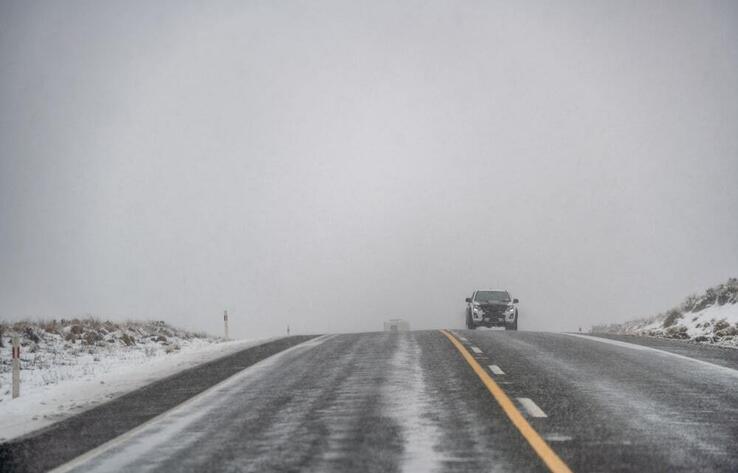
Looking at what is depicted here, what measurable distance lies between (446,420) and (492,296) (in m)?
22.5

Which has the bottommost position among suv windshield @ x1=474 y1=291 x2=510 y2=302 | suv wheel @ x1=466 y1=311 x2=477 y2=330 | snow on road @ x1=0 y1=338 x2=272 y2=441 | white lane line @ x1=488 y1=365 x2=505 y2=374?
snow on road @ x1=0 y1=338 x2=272 y2=441

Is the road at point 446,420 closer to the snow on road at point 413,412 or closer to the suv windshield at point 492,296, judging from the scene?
the snow on road at point 413,412

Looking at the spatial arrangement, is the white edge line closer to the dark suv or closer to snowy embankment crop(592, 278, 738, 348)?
snowy embankment crop(592, 278, 738, 348)

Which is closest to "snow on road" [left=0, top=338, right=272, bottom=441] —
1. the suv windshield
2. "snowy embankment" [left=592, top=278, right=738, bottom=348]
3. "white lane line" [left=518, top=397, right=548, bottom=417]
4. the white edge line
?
the white edge line

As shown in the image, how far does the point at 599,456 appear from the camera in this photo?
598 cm

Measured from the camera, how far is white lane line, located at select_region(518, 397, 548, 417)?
7875mm

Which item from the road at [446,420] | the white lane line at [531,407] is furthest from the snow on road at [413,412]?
the white lane line at [531,407]

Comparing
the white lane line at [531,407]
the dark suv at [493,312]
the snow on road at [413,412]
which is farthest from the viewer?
the dark suv at [493,312]

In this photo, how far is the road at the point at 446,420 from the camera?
6008 mm

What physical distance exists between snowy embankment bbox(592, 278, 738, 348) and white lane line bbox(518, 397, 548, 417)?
1055 cm

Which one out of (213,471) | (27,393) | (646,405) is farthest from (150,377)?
(646,405)

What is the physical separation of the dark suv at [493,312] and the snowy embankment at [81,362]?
10.3 metres

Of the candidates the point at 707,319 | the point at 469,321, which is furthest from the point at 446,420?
the point at 469,321

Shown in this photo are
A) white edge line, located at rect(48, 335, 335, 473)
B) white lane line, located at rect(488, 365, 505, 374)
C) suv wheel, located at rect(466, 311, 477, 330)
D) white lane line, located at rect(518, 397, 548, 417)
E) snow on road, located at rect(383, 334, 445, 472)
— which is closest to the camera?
snow on road, located at rect(383, 334, 445, 472)
